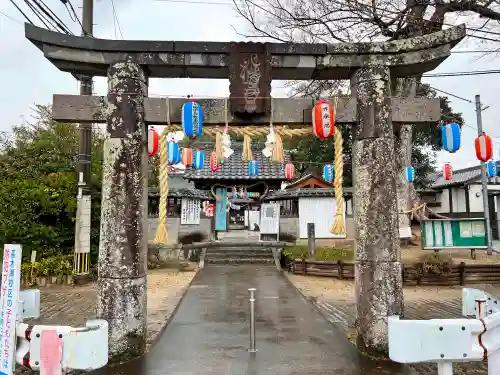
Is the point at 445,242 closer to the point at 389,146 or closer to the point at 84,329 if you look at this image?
the point at 389,146

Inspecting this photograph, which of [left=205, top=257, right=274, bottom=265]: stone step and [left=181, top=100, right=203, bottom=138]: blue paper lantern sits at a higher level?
[left=181, top=100, right=203, bottom=138]: blue paper lantern

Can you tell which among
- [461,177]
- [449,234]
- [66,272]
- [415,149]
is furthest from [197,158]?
[461,177]

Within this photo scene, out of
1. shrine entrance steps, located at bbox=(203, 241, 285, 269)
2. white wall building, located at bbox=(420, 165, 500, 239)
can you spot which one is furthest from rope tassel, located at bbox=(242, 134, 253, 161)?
white wall building, located at bbox=(420, 165, 500, 239)

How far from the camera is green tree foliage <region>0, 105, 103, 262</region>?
1323 cm

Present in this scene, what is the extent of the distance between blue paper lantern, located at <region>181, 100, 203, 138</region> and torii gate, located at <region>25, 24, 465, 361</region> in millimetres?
291

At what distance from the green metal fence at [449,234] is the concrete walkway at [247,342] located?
6.16 metres

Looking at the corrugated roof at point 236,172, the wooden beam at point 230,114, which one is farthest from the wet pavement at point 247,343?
the corrugated roof at point 236,172

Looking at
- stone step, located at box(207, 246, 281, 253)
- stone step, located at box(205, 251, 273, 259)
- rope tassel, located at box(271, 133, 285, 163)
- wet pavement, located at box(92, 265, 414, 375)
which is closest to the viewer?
wet pavement, located at box(92, 265, 414, 375)

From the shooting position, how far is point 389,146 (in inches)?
232

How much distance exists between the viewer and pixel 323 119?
5840mm

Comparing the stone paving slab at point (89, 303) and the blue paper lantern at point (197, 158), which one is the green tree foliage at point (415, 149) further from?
the stone paving slab at point (89, 303)

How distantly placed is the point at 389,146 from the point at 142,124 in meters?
4.00

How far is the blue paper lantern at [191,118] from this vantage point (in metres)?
5.73

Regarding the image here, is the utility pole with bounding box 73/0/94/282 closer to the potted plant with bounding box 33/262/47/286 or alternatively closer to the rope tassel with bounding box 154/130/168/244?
the potted plant with bounding box 33/262/47/286
